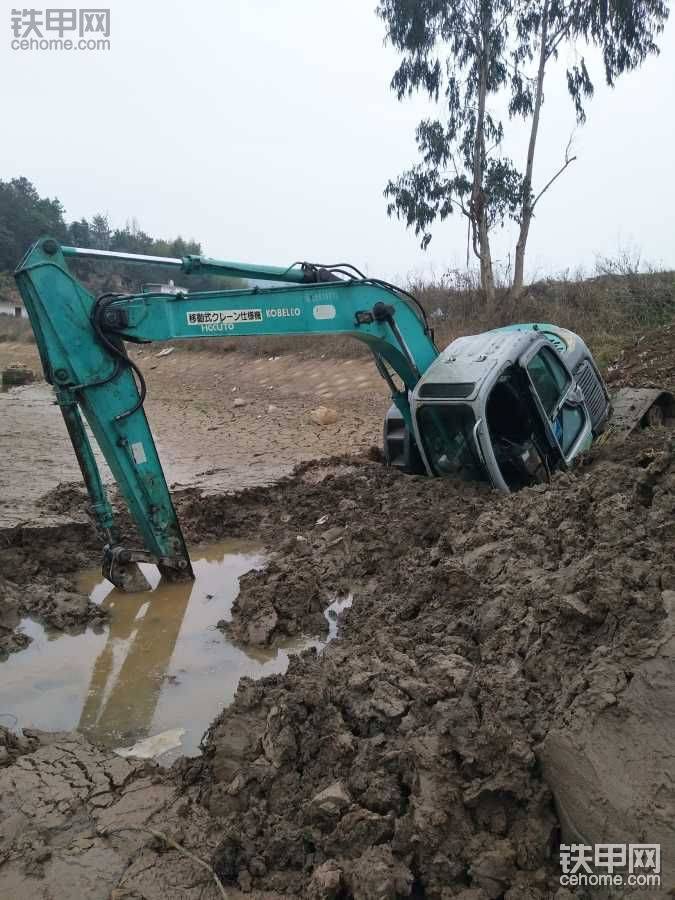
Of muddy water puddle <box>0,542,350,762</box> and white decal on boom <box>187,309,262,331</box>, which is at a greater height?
white decal on boom <box>187,309,262,331</box>

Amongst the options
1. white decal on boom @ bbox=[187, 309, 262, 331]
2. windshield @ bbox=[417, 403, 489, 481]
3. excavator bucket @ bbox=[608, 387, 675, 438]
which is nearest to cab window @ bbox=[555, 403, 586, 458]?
excavator bucket @ bbox=[608, 387, 675, 438]

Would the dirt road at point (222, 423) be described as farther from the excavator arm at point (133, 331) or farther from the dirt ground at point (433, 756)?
the dirt ground at point (433, 756)

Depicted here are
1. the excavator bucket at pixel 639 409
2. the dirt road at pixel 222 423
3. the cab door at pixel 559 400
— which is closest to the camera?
the cab door at pixel 559 400

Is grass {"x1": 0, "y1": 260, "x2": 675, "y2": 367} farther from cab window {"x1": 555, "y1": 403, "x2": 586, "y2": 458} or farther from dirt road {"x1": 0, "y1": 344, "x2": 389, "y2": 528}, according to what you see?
cab window {"x1": 555, "y1": 403, "x2": 586, "y2": 458}

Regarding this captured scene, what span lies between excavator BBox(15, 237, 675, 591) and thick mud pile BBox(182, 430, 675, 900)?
6.22 ft

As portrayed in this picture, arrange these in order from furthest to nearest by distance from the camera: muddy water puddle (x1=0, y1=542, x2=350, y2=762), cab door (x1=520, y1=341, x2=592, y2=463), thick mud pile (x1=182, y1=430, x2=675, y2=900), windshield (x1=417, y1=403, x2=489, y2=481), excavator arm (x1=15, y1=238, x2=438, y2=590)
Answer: cab door (x1=520, y1=341, x2=592, y2=463)
windshield (x1=417, y1=403, x2=489, y2=481)
excavator arm (x1=15, y1=238, x2=438, y2=590)
muddy water puddle (x1=0, y1=542, x2=350, y2=762)
thick mud pile (x1=182, y1=430, x2=675, y2=900)

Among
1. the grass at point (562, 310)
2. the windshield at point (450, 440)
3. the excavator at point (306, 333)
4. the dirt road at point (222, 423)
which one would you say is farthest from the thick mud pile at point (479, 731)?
the grass at point (562, 310)

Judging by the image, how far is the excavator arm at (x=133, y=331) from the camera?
5078 mm

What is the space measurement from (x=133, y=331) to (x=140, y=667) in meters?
2.41

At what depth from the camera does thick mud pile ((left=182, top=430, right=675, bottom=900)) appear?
249cm

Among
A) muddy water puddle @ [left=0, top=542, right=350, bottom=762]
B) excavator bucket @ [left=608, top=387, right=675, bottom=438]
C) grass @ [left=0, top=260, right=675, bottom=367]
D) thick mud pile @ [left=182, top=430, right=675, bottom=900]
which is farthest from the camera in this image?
grass @ [left=0, top=260, right=675, bottom=367]

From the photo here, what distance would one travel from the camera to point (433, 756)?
9.09 ft

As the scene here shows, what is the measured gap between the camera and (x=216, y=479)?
855cm

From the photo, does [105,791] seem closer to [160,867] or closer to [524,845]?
[160,867]
